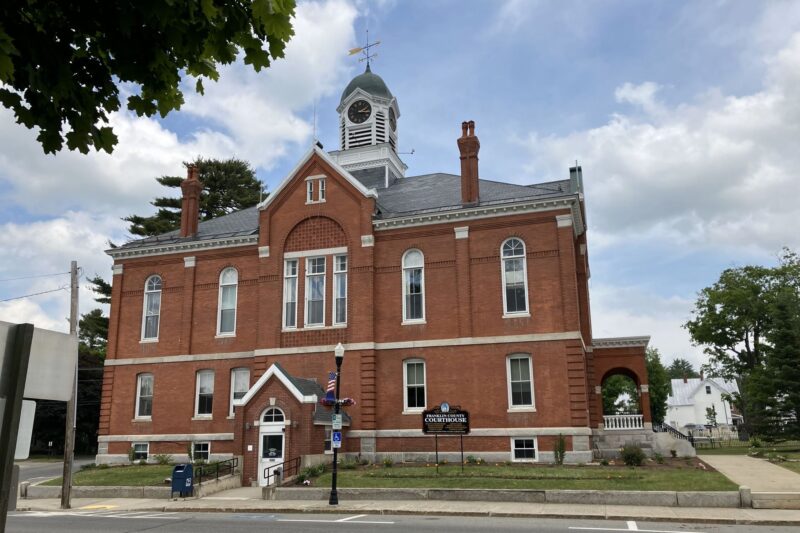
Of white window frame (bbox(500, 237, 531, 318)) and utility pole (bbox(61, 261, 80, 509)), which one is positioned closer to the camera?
utility pole (bbox(61, 261, 80, 509))

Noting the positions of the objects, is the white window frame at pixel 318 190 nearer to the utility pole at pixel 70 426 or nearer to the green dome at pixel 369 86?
the green dome at pixel 369 86

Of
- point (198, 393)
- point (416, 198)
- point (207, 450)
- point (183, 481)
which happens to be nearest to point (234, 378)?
point (198, 393)

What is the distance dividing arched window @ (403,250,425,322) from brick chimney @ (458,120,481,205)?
3.65 metres

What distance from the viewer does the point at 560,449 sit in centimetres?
2817

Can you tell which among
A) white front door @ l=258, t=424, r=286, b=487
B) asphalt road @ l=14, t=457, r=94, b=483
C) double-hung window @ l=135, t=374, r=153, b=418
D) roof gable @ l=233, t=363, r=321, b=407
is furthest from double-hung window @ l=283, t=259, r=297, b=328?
asphalt road @ l=14, t=457, r=94, b=483

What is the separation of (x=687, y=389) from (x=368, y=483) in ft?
344

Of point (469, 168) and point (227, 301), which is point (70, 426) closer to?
point (227, 301)

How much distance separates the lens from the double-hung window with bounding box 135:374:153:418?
36.4 metres

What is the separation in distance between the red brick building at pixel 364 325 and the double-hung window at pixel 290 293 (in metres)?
0.07

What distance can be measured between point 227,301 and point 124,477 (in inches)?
419

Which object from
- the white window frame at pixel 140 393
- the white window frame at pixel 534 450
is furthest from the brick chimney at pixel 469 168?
the white window frame at pixel 140 393

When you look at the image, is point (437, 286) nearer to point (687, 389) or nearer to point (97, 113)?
point (97, 113)

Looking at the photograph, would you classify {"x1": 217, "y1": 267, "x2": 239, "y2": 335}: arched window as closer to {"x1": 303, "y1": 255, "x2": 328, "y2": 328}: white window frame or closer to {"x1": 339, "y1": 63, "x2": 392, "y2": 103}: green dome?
{"x1": 303, "y1": 255, "x2": 328, "y2": 328}: white window frame

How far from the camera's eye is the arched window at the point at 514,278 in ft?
102
